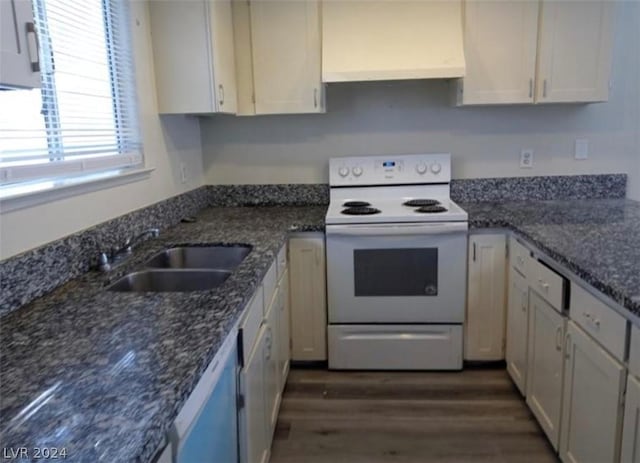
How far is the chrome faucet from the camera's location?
1.72 metres

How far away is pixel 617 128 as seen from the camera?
9.61ft

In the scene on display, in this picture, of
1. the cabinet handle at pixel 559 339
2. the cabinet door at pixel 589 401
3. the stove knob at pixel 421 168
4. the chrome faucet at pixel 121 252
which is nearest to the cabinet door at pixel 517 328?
the cabinet handle at pixel 559 339

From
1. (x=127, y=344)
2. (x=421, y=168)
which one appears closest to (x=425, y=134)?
(x=421, y=168)

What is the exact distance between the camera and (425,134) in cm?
301

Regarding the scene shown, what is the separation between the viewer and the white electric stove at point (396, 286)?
2455mm

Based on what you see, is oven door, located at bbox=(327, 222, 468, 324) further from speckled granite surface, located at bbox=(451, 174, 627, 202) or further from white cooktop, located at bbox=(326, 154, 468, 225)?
speckled granite surface, located at bbox=(451, 174, 627, 202)

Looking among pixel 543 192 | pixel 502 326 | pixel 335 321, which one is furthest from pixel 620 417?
pixel 543 192

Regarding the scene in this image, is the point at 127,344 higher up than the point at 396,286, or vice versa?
the point at 127,344

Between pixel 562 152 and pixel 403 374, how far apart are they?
1.71 meters

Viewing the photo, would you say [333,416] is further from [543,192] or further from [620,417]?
[543,192]

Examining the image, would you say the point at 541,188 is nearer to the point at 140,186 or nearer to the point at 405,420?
the point at 405,420

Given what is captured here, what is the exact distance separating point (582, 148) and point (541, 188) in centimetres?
35

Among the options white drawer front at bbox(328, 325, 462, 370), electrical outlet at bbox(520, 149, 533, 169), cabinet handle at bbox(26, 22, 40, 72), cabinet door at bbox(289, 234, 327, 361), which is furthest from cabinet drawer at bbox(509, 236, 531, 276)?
cabinet handle at bbox(26, 22, 40, 72)

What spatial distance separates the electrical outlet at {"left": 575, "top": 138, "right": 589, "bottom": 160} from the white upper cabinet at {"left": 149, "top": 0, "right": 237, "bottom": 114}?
2182mm
